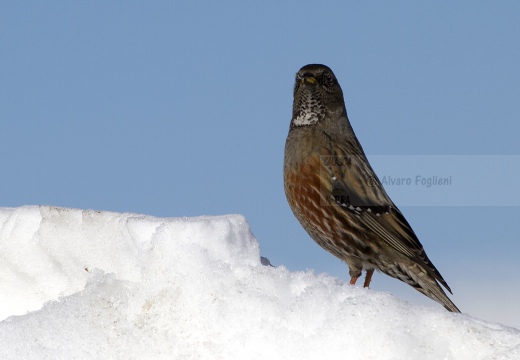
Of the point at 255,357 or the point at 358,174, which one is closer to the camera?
the point at 255,357

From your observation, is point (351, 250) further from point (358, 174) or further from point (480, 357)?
point (480, 357)

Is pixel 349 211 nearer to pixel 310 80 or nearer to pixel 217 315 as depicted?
pixel 310 80

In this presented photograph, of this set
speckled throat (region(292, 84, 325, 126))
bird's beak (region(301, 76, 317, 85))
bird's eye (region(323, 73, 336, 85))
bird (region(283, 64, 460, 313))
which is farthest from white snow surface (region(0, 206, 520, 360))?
bird's eye (region(323, 73, 336, 85))

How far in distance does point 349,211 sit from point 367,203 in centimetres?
30

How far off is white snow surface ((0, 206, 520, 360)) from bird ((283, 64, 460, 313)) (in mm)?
3417

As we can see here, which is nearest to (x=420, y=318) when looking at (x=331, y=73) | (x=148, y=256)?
(x=148, y=256)

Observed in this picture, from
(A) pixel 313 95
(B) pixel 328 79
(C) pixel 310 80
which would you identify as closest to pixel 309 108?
(A) pixel 313 95

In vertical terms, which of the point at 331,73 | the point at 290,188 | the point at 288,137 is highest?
the point at 331,73

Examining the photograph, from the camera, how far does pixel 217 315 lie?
5.11 m

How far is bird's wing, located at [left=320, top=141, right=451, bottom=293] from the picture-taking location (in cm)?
933

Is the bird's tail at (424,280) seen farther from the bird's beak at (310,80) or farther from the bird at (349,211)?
the bird's beak at (310,80)

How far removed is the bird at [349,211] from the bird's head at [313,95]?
0.05 m

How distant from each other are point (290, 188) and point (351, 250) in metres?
1.00

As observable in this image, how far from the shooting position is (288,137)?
10.2 meters
